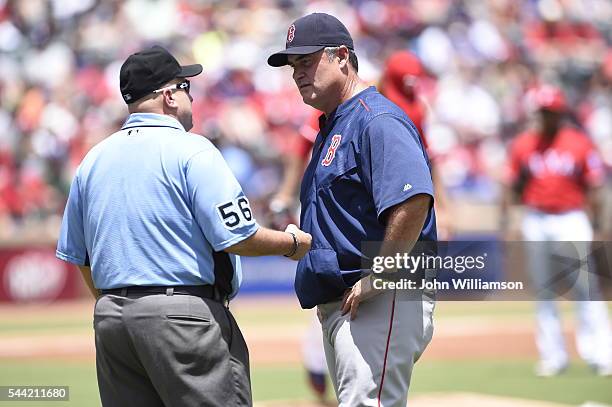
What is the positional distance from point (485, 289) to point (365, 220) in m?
1.76

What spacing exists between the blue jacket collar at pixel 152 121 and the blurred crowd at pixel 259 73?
12.6 metres

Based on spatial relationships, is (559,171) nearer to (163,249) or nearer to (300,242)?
(300,242)

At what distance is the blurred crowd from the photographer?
17.7 m

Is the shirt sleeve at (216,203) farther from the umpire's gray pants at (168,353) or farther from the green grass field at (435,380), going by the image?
the green grass field at (435,380)

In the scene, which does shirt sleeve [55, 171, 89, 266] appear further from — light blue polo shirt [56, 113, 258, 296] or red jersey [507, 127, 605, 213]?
red jersey [507, 127, 605, 213]

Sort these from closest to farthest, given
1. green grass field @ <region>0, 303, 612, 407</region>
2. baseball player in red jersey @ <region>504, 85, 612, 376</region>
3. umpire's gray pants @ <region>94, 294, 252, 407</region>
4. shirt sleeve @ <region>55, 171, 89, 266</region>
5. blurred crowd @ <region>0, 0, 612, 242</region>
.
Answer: umpire's gray pants @ <region>94, 294, 252, 407</region> → shirt sleeve @ <region>55, 171, 89, 266</region> → green grass field @ <region>0, 303, 612, 407</region> → baseball player in red jersey @ <region>504, 85, 612, 376</region> → blurred crowd @ <region>0, 0, 612, 242</region>

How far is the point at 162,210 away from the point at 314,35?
103cm

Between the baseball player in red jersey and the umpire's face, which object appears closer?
the umpire's face

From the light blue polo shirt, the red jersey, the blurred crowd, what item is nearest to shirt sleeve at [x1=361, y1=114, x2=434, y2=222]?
the light blue polo shirt

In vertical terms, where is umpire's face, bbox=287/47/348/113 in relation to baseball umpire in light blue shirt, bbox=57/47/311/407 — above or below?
above

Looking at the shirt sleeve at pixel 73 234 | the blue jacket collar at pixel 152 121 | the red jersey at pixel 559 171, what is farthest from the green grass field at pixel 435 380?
the blue jacket collar at pixel 152 121

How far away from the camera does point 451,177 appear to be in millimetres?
17922

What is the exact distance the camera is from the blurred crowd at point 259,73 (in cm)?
1772

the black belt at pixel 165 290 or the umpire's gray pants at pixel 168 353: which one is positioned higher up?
the black belt at pixel 165 290
